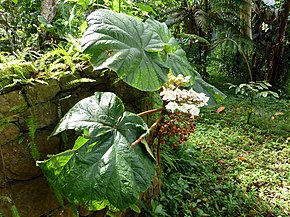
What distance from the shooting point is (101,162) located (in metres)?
1.03

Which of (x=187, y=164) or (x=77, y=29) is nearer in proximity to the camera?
(x=77, y=29)

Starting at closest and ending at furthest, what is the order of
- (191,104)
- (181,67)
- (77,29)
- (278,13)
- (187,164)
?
1. (191,104)
2. (181,67)
3. (77,29)
4. (187,164)
5. (278,13)

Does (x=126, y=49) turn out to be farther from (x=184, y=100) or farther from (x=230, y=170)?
(x=230, y=170)

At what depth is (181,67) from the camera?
1.45 m

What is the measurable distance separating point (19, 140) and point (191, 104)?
0.75 metres

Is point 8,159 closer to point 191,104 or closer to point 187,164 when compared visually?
point 191,104

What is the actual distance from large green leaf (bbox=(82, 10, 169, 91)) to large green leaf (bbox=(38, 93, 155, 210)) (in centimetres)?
16

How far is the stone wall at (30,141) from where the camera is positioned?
1.15 metres

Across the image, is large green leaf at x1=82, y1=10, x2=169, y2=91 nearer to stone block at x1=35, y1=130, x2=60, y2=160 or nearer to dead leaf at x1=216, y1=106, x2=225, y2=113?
stone block at x1=35, y1=130, x2=60, y2=160

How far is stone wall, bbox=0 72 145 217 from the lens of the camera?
3.77ft

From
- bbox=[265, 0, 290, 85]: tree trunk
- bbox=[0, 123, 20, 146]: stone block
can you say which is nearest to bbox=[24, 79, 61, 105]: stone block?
bbox=[0, 123, 20, 146]: stone block

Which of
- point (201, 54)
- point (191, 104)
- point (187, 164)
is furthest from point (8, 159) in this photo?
point (201, 54)

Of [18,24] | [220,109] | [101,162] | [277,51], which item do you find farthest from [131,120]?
[277,51]

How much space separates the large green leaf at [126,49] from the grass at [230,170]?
3.23 ft
